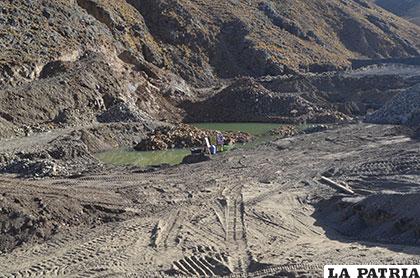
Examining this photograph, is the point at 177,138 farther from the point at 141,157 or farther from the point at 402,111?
the point at 402,111

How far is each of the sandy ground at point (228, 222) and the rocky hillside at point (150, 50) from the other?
10.7 m

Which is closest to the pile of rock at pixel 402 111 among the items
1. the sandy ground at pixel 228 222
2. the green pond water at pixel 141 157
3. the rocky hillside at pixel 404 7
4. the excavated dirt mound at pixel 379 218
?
the green pond water at pixel 141 157

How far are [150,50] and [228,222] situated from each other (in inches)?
1251

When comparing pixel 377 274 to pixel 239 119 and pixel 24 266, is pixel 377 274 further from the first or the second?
pixel 239 119

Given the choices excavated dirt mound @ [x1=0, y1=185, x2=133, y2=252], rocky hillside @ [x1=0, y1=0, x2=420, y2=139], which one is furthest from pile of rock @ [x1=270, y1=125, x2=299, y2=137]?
excavated dirt mound @ [x1=0, y1=185, x2=133, y2=252]

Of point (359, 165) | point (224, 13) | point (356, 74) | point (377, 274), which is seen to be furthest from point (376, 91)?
point (377, 274)

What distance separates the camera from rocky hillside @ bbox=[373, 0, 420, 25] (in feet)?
368

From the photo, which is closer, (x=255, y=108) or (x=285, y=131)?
(x=285, y=131)

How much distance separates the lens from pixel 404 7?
11825cm

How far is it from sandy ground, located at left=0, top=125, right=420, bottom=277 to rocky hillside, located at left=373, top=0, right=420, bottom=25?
325 ft

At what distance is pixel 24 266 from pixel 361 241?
267 inches

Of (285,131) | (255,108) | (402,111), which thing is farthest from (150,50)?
(402,111)

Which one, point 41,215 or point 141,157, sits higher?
point 41,215

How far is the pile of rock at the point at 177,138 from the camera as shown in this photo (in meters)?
25.9
